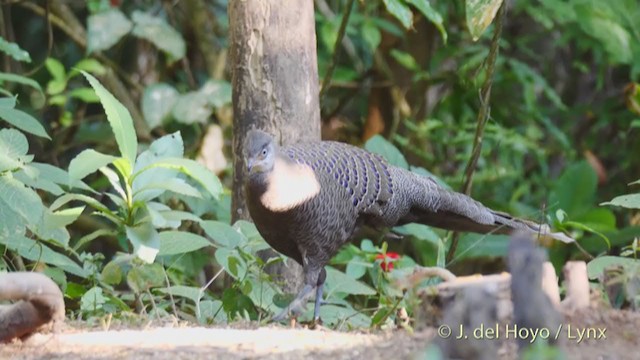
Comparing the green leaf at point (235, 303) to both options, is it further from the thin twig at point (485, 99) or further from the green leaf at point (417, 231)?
the thin twig at point (485, 99)

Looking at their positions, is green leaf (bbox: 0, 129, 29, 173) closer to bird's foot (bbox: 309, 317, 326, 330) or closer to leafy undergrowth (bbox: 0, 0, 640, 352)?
leafy undergrowth (bbox: 0, 0, 640, 352)

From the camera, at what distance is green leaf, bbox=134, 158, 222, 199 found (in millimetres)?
3541

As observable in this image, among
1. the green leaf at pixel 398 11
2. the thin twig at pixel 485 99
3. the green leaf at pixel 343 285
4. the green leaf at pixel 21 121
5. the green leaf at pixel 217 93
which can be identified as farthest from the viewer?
the green leaf at pixel 217 93

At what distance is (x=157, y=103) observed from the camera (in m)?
5.99

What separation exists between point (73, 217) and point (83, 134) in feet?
11.2

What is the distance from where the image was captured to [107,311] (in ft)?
12.5

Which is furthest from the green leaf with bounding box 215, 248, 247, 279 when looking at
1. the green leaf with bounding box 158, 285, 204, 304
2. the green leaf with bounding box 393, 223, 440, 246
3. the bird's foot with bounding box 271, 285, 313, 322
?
the green leaf with bounding box 393, 223, 440, 246

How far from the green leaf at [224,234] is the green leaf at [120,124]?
40 cm

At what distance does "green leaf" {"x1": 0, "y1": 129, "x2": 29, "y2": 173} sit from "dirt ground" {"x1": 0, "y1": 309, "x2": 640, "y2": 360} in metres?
0.80

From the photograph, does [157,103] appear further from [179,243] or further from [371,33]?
[179,243]

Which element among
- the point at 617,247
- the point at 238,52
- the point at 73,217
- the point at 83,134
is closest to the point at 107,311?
the point at 73,217

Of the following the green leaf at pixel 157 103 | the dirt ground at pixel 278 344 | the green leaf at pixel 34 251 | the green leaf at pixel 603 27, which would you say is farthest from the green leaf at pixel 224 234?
the green leaf at pixel 603 27

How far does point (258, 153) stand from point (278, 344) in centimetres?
95

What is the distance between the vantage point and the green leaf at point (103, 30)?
5789 millimetres
